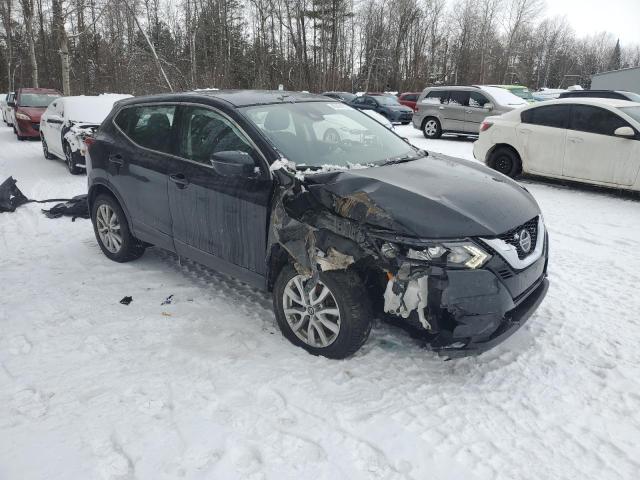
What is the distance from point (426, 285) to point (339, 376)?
0.84m

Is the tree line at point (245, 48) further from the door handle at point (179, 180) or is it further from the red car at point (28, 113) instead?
the door handle at point (179, 180)

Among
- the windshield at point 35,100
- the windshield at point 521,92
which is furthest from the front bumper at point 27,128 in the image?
the windshield at point 521,92

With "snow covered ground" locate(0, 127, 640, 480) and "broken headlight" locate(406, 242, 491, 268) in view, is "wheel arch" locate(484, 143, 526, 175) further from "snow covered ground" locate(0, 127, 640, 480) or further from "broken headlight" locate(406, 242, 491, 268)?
"broken headlight" locate(406, 242, 491, 268)

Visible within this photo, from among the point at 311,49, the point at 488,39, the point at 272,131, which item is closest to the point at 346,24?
the point at 311,49

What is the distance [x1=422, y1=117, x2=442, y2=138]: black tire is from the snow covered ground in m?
11.8

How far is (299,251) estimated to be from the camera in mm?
3146

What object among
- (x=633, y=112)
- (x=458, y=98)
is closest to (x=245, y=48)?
(x=458, y=98)

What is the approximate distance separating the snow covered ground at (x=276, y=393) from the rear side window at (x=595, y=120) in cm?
392

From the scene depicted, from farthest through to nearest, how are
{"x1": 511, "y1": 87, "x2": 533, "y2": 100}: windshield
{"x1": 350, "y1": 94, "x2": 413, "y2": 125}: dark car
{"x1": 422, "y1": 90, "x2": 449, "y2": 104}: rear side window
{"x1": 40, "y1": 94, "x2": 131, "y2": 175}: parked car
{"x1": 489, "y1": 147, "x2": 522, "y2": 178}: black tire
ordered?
{"x1": 511, "y1": 87, "x2": 533, "y2": 100}: windshield, {"x1": 350, "y1": 94, "x2": 413, "y2": 125}: dark car, {"x1": 422, "y1": 90, "x2": 449, "y2": 104}: rear side window, {"x1": 40, "y1": 94, "x2": 131, "y2": 175}: parked car, {"x1": 489, "y1": 147, "x2": 522, "y2": 178}: black tire

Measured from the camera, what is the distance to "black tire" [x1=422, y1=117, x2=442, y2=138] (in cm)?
1566

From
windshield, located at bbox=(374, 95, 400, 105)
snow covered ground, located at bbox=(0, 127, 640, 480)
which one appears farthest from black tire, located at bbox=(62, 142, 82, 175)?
windshield, located at bbox=(374, 95, 400, 105)

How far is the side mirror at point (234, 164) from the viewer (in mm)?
3338

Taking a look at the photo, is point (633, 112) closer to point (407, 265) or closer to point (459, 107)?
point (407, 265)

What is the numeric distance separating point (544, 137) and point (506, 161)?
861 mm
